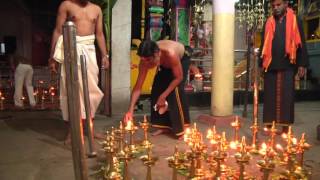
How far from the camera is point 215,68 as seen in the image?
6.44 m

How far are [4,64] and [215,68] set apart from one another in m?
6.91

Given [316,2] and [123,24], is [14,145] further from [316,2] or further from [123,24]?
[316,2]

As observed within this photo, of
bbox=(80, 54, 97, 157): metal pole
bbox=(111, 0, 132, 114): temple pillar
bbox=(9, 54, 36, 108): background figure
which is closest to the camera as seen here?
bbox=(80, 54, 97, 157): metal pole

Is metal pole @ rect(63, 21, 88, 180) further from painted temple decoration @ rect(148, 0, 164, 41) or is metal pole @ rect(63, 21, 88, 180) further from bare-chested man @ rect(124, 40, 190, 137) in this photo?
painted temple decoration @ rect(148, 0, 164, 41)

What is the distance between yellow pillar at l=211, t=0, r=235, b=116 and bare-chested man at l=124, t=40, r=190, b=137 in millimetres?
1068

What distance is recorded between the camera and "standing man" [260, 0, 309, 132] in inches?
203

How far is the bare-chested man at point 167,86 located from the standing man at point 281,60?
45.7 inches

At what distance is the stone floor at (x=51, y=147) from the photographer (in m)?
3.59

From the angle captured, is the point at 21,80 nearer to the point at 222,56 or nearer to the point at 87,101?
the point at 222,56

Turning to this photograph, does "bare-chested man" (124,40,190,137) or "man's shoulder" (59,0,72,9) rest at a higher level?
"man's shoulder" (59,0,72,9)

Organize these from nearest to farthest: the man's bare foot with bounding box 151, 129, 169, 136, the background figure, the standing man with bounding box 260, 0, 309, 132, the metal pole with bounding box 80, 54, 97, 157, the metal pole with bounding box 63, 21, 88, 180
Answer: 1. the metal pole with bounding box 63, 21, 88, 180
2. the metal pole with bounding box 80, 54, 97, 157
3. the standing man with bounding box 260, 0, 309, 132
4. the man's bare foot with bounding box 151, 129, 169, 136
5. the background figure

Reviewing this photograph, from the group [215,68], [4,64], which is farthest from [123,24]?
[4,64]

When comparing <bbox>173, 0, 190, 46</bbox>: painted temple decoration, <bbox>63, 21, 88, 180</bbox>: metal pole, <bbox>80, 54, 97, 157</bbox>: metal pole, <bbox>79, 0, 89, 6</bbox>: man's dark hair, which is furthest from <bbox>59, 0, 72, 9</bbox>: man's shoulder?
<bbox>173, 0, 190, 46</bbox>: painted temple decoration

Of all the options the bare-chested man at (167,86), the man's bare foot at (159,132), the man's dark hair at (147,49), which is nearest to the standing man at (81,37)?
the bare-chested man at (167,86)
